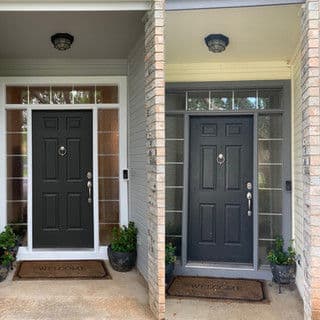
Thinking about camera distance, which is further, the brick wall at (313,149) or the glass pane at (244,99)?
the glass pane at (244,99)

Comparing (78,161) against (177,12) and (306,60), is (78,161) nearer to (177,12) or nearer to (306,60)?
(177,12)

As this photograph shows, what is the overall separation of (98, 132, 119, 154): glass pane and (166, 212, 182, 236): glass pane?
3.43 feet

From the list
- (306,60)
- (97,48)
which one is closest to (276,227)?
(306,60)

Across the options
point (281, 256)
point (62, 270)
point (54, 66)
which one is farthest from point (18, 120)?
point (281, 256)

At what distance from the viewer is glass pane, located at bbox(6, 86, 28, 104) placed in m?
5.13

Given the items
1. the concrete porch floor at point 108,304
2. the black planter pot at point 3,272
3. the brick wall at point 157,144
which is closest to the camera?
the brick wall at point 157,144

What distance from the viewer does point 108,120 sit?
5.18 meters

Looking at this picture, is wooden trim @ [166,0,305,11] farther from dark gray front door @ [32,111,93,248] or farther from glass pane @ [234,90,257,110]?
dark gray front door @ [32,111,93,248]

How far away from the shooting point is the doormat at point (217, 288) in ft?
13.2

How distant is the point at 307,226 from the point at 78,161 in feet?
9.71

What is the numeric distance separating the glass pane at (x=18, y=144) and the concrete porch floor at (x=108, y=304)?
1.61 metres

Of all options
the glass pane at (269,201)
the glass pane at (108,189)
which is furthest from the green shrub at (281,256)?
the glass pane at (108,189)

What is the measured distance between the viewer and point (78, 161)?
519 cm

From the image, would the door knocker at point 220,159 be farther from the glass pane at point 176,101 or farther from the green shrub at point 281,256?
the green shrub at point 281,256
